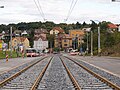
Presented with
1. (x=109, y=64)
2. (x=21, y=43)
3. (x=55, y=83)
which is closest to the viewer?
(x=55, y=83)

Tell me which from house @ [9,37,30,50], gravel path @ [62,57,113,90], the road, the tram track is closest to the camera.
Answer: the tram track

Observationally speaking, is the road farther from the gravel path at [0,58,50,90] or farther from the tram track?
the gravel path at [0,58,50,90]

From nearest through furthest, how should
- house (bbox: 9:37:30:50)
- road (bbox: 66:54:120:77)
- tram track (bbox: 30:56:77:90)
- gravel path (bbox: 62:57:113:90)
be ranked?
1. tram track (bbox: 30:56:77:90)
2. gravel path (bbox: 62:57:113:90)
3. road (bbox: 66:54:120:77)
4. house (bbox: 9:37:30:50)

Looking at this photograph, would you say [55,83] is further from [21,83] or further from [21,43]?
[21,43]

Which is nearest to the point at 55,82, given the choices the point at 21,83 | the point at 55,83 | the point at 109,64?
the point at 55,83

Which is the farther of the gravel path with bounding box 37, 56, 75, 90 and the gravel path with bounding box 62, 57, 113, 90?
the gravel path with bounding box 62, 57, 113, 90

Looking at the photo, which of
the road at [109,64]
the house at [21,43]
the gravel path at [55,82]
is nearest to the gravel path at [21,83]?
the gravel path at [55,82]

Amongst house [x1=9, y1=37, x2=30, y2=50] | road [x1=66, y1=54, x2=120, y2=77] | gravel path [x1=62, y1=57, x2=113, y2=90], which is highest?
house [x1=9, y1=37, x2=30, y2=50]

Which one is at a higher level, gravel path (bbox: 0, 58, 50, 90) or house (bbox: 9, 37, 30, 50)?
house (bbox: 9, 37, 30, 50)

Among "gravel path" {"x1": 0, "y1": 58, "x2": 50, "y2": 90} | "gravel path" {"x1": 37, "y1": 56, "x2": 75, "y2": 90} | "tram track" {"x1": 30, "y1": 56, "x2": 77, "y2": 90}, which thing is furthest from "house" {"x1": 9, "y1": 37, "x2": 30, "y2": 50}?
"tram track" {"x1": 30, "y1": 56, "x2": 77, "y2": 90}

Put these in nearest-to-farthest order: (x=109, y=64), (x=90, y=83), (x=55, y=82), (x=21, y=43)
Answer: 1. (x=90, y=83)
2. (x=55, y=82)
3. (x=109, y=64)
4. (x=21, y=43)

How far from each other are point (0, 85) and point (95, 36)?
338ft

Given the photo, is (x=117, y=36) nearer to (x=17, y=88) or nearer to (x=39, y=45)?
(x=39, y=45)

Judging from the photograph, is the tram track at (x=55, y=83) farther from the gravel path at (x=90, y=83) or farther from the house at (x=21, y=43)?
the house at (x=21, y=43)
